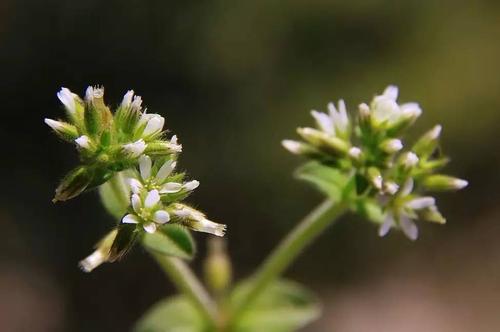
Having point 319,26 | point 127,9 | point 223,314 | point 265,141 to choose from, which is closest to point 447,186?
point 223,314

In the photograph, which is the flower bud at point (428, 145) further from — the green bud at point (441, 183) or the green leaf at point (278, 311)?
the green leaf at point (278, 311)

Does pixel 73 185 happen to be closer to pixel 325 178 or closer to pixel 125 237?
pixel 125 237

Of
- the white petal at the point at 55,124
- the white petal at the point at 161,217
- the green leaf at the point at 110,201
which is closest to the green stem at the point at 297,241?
the green leaf at the point at 110,201

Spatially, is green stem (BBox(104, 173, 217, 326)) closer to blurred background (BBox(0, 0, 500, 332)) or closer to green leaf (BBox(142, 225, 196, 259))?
green leaf (BBox(142, 225, 196, 259))

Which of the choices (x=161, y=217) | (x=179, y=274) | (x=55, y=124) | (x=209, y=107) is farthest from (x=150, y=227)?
(x=209, y=107)

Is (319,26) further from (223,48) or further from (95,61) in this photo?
(95,61)
